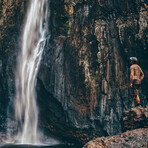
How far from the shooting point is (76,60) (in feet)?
40.8

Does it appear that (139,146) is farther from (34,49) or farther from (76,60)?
(34,49)

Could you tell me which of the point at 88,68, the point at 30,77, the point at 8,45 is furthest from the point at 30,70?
the point at 88,68

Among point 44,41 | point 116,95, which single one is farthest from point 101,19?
point 116,95

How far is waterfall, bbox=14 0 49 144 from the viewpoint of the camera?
12.6 meters

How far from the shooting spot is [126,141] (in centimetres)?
607

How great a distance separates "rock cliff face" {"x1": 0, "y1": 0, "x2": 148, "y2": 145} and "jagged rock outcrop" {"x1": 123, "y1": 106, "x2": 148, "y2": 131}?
14.8 feet

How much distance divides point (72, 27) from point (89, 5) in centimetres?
179

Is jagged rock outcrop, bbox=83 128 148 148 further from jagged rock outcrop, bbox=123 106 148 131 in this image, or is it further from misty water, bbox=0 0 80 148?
Answer: misty water, bbox=0 0 80 148

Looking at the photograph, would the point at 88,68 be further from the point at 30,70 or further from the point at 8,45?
the point at 8,45

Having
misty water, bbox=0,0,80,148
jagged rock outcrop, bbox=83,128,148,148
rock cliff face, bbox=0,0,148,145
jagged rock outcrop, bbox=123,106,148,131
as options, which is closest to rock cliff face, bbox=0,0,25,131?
rock cliff face, bbox=0,0,148,145

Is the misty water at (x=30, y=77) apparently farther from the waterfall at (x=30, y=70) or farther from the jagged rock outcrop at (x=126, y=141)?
the jagged rock outcrop at (x=126, y=141)

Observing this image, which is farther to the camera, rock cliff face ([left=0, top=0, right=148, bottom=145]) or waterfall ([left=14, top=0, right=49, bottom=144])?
waterfall ([left=14, top=0, right=49, bottom=144])

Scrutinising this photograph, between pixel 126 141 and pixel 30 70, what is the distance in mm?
8465

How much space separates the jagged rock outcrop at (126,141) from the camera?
586 cm
